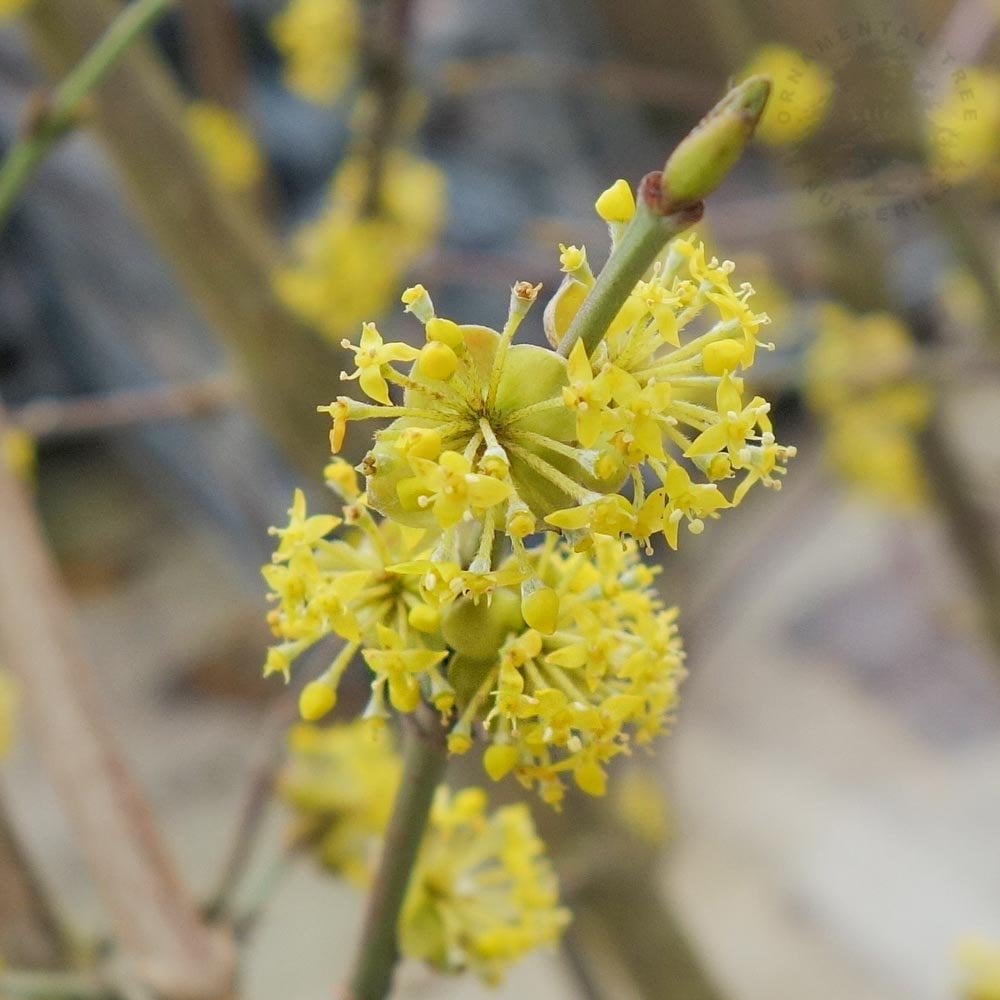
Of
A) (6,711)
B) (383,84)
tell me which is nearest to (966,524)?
(383,84)

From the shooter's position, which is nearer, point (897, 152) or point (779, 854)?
point (897, 152)

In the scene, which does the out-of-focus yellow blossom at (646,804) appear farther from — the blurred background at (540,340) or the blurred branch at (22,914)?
the blurred branch at (22,914)

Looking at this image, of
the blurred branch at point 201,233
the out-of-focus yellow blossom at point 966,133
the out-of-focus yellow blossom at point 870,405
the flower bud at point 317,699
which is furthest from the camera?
the out-of-focus yellow blossom at point 870,405

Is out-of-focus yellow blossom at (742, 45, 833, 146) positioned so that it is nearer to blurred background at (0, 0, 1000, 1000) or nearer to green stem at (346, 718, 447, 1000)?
blurred background at (0, 0, 1000, 1000)

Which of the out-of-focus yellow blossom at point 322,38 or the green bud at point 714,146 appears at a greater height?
the out-of-focus yellow blossom at point 322,38

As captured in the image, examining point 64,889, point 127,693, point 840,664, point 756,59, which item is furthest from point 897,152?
point 127,693

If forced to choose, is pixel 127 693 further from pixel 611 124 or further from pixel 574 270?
pixel 574 270

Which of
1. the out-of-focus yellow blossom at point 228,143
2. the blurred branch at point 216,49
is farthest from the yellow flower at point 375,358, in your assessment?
the blurred branch at point 216,49

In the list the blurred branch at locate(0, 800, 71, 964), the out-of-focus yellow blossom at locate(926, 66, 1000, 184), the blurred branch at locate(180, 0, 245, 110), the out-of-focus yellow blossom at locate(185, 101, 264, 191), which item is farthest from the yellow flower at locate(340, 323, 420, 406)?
the blurred branch at locate(180, 0, 245, 110)

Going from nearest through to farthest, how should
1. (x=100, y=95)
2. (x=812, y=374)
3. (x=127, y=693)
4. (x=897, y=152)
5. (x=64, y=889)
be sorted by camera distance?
(x=100, y=95) → (x=897, y=152) → (x=812, y=374) → (x=64, y=889) → (x=127, y=693)
